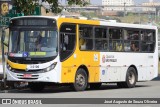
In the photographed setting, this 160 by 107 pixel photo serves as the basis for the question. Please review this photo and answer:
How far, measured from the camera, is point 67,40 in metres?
24.5

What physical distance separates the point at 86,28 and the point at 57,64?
244 centimetres

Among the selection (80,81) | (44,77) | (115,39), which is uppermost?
(115,39)

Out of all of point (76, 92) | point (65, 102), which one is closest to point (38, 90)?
point (76, 92)

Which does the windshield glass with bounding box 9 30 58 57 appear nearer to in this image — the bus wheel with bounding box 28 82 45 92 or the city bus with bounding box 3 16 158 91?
the city bus with bounding box 3 16 158 91

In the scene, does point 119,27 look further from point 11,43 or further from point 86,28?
point 11,43

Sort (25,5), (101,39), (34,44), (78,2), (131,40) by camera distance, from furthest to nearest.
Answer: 1. (78,2)
2. (131,40)
3. (25,5)
4. (101,39)
5. (34,44)

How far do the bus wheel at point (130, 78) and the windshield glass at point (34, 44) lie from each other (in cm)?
527

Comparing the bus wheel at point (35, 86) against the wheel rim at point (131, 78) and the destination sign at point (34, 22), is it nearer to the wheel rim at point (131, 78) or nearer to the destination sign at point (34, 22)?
the destination sign at point (34, 22)

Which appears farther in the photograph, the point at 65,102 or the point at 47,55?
the point at 47,55

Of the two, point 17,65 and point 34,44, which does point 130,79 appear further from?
point 17,65

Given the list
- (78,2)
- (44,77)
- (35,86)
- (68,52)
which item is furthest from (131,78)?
(44,77)

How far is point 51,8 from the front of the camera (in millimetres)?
29953

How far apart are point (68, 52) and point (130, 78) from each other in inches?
194

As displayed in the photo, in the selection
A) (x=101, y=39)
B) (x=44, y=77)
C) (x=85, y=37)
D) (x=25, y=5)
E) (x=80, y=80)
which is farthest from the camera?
(x=25, y=5)
